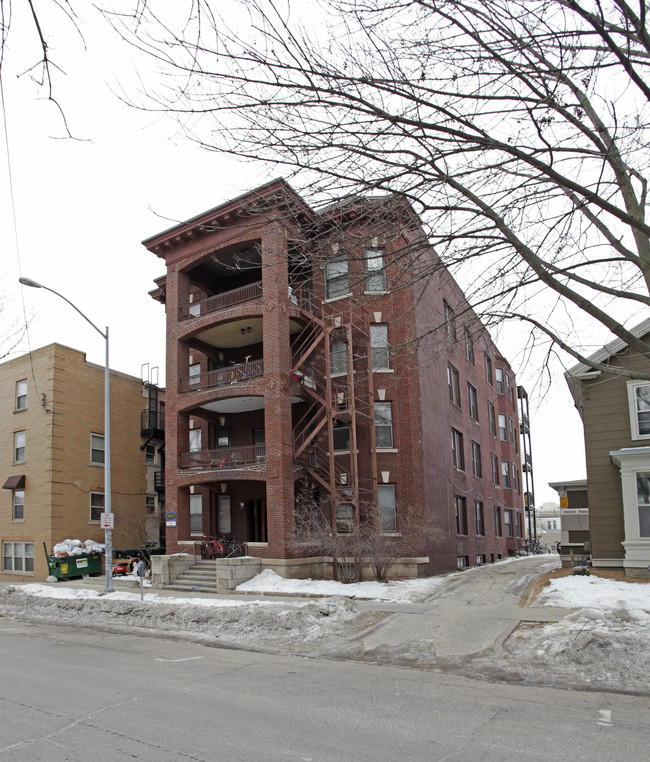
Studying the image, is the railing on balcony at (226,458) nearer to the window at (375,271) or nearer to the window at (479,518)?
the window at (375,271)

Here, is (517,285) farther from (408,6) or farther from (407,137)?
(408,6)

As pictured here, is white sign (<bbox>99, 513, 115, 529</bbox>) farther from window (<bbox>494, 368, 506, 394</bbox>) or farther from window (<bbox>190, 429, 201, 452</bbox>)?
window (<bbox>494, 368, 506, 394</bbox>)

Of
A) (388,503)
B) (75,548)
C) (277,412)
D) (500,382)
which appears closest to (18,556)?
(75,548)

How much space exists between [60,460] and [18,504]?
Answer: 135 inches

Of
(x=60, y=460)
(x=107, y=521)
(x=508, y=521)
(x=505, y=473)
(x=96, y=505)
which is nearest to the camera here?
(x=107, y=521)

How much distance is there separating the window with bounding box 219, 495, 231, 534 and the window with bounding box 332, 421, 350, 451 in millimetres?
5752

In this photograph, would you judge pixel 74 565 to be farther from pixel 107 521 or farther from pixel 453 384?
pixel 453 384

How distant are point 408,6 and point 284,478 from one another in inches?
637

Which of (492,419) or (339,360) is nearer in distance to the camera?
(339,360)

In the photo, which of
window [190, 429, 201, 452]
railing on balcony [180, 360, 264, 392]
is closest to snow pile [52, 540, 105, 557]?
window [190, 429, 201, 452]

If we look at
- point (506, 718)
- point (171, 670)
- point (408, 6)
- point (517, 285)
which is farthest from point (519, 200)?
point (171, 670)

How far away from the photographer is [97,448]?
29.5 meters

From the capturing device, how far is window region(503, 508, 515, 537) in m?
37.0

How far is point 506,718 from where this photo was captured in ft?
21.2
